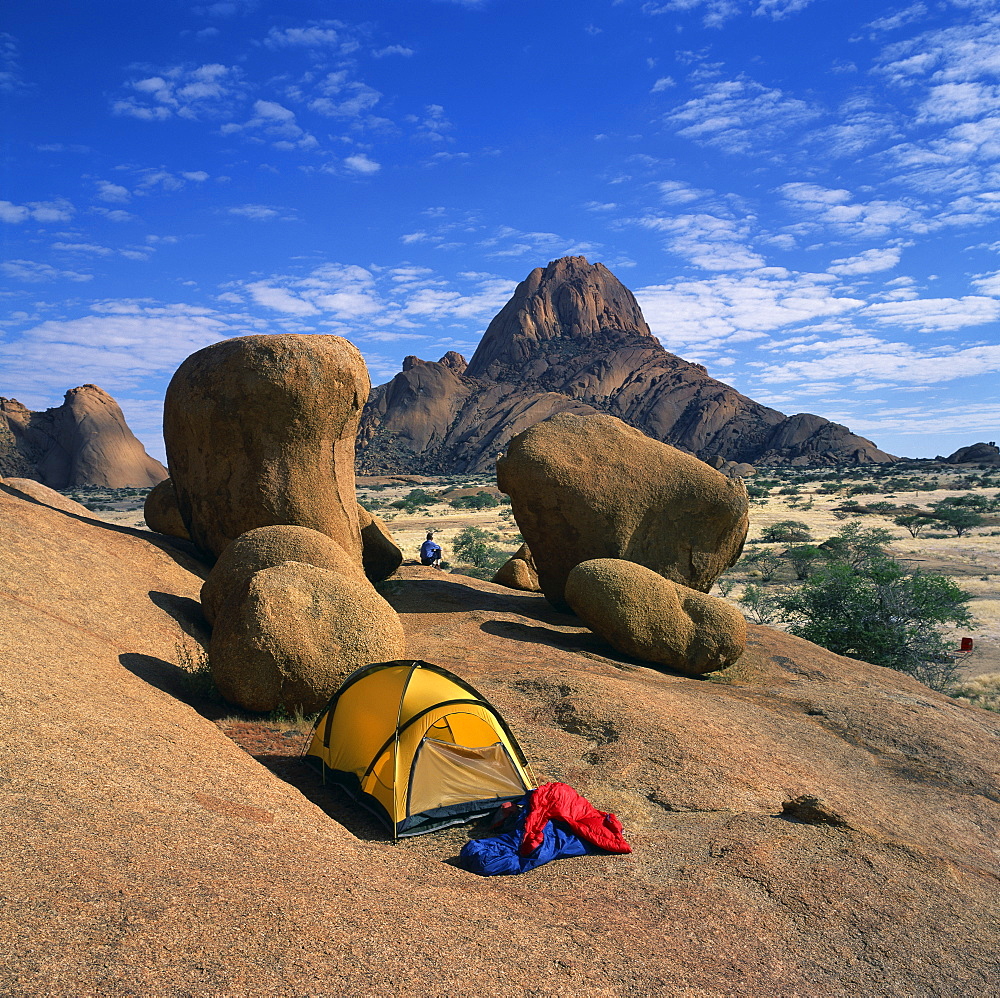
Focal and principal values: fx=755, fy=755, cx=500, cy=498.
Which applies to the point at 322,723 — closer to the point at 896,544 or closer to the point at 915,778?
the point at 915,778

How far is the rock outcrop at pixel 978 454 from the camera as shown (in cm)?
7681

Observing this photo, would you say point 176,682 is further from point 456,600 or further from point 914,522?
point 914,522

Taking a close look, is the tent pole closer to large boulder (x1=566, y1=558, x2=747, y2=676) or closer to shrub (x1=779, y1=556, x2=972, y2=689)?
large boulder (x1=566, y1=558, x2=747, y2=676)

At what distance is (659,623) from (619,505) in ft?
7.71

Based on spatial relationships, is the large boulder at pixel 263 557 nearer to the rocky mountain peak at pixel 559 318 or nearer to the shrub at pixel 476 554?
the shrub at pixel 476 554

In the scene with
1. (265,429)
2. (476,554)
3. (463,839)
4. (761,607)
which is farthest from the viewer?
(476,554)

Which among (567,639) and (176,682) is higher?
(176,682)

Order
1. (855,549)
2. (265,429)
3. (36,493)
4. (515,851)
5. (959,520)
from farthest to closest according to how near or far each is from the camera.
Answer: (959,520)
(855,549)
(36,493)
(265,429)
(515,851)

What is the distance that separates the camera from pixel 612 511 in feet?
40.8

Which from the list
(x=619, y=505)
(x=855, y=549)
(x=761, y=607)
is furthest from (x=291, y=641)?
(x=855, y=549)

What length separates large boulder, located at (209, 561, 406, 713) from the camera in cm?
755

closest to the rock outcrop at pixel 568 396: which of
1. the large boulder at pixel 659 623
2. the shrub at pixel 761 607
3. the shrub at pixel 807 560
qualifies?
the shrub at pixel 807 560

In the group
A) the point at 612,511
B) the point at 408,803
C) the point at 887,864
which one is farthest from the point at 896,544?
the point at 408,803

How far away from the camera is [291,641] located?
7582 mm
